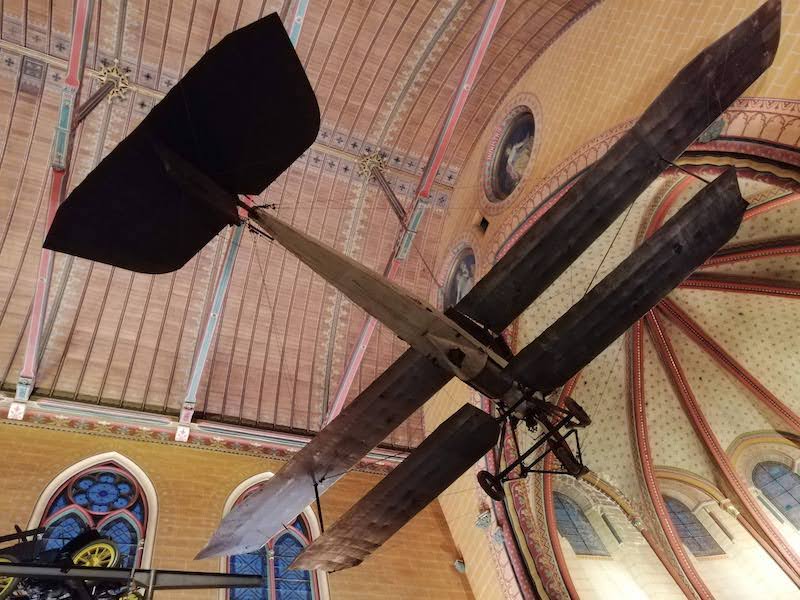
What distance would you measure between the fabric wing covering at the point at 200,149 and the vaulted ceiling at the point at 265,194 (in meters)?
4.45

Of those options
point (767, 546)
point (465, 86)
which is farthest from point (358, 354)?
point (767, 546)

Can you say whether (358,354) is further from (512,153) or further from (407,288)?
(512,153)

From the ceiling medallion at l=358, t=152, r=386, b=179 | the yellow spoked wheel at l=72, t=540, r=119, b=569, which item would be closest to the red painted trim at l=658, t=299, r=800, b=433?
the ceiling medallion at l=358, t=152, r=386, b=179

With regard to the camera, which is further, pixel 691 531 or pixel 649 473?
pixel 691 531

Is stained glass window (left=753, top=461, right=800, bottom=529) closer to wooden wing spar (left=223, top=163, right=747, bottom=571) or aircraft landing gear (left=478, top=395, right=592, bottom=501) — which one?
aircraft landing gear (left=478, top=395, right=592, bottom=501)

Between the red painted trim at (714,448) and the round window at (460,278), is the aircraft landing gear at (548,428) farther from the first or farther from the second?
the red painted trim at (714,448)

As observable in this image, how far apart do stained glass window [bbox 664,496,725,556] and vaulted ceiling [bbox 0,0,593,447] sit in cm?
611

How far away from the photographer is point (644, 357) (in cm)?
1266

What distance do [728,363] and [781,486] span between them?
2.73 meters

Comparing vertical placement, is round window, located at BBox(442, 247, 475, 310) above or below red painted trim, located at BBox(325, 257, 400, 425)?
above

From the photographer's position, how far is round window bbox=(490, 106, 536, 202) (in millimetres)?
9484

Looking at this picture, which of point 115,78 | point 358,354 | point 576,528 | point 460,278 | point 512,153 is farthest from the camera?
point 460,278

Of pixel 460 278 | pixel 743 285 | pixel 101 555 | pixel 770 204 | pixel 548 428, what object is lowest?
pixel 548 428

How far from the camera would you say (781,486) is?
37.3 ft
